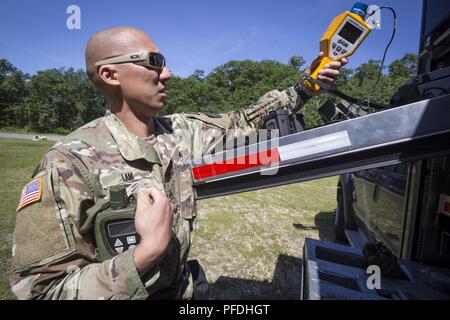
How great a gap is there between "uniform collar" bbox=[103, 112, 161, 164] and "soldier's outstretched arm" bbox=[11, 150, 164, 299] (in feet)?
1.11

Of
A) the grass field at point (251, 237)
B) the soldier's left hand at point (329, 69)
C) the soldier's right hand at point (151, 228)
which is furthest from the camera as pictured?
the grass field at point (251, 237)

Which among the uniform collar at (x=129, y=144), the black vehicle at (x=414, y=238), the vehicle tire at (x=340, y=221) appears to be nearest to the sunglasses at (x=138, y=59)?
the uniform collar at (x=129, y=144)

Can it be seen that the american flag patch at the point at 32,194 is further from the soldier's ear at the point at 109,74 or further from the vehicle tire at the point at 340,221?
the vehicle tire at the point at 340,221

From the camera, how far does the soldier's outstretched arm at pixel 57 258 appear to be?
106cm

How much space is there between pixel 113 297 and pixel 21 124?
5765 cm

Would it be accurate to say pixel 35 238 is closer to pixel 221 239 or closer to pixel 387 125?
pixel 387 125

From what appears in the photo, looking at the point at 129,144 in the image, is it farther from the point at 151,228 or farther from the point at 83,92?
the point at 83,92

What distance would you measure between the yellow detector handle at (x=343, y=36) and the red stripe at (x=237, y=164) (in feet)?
2.36

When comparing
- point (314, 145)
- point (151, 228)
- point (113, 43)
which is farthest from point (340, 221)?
point (113, 43)

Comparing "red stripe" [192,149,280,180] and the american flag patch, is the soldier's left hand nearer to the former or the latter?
"red stripe" [192,149,280,180]

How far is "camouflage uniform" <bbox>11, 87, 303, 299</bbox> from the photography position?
3.50 ft

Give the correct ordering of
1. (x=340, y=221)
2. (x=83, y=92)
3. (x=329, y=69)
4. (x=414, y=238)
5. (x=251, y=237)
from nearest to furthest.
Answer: (x=329, y=69) → (x=414, y=238) → (x=340, y=221) → (x=251, y=237) → (x=83, y=92)

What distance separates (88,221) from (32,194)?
246mm

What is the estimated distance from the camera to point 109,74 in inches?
56.9
